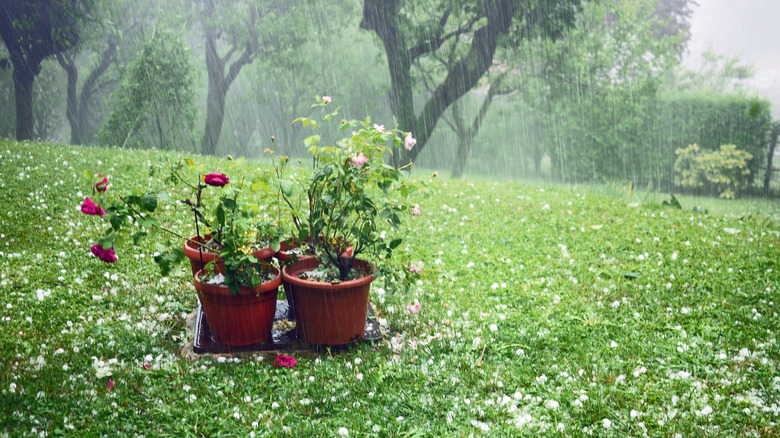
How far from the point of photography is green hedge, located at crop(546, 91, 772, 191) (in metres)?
13.8

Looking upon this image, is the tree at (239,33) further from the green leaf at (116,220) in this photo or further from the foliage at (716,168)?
the green leaf at (116,220)

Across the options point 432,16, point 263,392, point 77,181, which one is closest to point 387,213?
point 263,392

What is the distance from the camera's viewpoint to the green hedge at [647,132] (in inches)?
542

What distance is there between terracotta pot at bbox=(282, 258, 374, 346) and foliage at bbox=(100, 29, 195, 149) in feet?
36.7

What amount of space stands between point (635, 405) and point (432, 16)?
12578mm

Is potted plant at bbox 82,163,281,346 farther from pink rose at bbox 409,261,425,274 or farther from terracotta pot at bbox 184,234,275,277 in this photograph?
pink rose at bbox 409,261,425,274

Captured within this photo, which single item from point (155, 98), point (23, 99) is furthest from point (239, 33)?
point (23, 99)

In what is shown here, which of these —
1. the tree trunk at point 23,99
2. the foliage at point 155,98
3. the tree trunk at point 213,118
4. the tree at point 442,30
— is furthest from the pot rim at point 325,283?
the tree trunk at point 213,118

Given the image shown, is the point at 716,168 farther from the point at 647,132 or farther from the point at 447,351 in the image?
the point at 447,351

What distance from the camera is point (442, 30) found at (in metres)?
13.1

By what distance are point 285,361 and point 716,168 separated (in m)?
15.5

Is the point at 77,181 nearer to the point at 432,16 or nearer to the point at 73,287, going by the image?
the point at 73,287

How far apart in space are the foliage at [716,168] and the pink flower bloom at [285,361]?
15.0 meters

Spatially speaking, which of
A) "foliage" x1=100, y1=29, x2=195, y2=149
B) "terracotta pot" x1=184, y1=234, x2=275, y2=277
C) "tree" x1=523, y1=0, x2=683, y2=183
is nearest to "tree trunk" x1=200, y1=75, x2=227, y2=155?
"foliage" x1=100, y1=29, x2=195, y2=149
